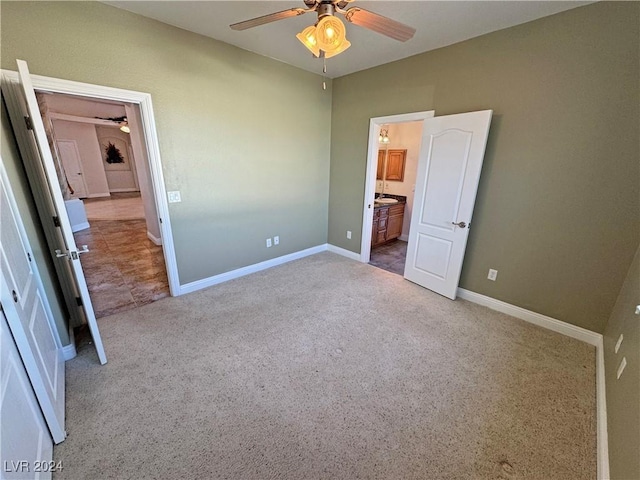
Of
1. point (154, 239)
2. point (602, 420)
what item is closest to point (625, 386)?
point (602, 420)

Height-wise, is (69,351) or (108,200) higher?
(108,200)

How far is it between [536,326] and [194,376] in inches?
A: 123

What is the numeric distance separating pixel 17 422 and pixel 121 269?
3066 mm

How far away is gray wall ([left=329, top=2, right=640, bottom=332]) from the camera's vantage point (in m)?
1.95

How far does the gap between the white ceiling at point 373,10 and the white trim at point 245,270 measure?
2.62m

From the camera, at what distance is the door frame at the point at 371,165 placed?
3.10 m

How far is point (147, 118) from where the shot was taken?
7.89ft

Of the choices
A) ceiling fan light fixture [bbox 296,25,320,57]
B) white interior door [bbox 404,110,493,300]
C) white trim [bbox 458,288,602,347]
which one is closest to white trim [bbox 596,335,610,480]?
white trim [bbox 458,288,602,347]

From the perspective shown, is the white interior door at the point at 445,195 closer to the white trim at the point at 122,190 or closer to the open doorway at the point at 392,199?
the open doorway at the point at 392,199

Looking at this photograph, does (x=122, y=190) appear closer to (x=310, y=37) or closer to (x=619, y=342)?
(x=310, y=37)

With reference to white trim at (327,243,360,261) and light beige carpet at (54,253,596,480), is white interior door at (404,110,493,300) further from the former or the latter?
white trim at (327,243,360,261)

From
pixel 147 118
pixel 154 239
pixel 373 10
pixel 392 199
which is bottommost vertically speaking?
pixel 154 239

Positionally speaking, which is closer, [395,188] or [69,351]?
[69,351]

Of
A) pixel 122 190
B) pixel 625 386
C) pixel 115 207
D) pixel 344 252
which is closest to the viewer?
pixel 625 386
